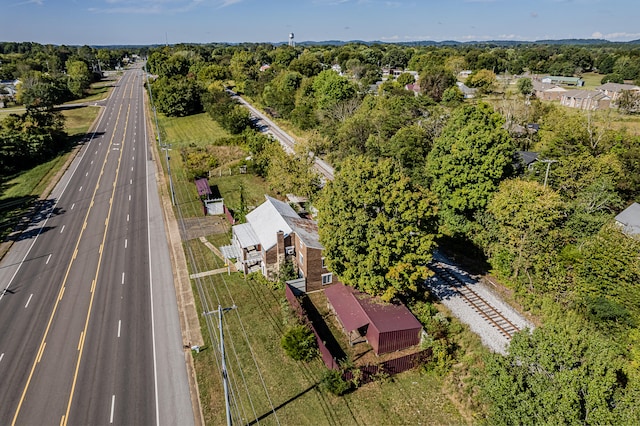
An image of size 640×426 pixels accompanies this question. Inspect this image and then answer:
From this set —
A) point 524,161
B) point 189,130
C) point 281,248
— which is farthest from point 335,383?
point 189,130

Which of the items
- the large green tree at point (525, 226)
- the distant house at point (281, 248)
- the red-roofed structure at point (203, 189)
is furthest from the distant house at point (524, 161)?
the red-roofed structure at point (203, 189)

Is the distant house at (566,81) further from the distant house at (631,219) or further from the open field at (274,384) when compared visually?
the open field at (274,384)

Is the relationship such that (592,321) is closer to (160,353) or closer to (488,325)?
(488,325)

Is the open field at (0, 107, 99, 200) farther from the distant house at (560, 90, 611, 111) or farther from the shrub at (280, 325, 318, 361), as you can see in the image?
the distant house at (560, 90, 611, 111)

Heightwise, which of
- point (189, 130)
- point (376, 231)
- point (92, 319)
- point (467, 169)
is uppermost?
point (467, 169)


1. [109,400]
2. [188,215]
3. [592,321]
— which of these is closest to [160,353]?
[109,400]

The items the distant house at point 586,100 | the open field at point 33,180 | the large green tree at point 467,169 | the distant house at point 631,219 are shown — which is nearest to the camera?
the distant house at point 631,219

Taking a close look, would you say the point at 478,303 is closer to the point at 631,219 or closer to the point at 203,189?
the point at 631,219
